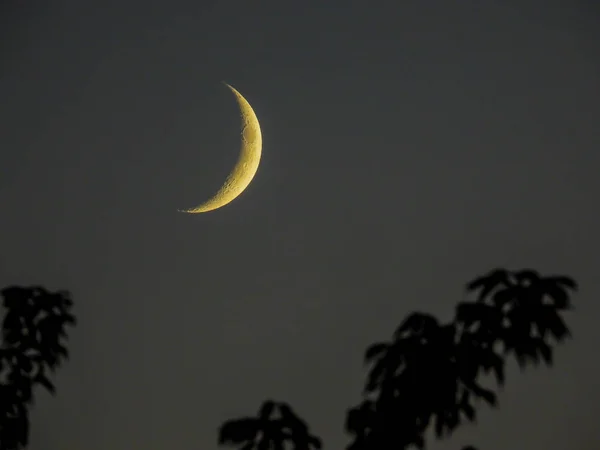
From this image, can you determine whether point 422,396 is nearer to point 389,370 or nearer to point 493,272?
point 389,370

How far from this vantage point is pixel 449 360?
55.9 feet

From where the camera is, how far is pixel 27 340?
2102 centimetres

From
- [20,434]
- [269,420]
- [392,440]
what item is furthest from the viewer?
[20,434]

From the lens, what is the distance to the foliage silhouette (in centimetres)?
1677

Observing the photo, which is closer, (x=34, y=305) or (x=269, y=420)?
(x=269, y=420)

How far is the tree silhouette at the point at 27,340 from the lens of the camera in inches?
792

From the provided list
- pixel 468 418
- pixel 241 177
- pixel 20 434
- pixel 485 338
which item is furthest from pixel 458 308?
pixel 241 177

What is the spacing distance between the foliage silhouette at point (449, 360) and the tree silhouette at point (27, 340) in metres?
5.46

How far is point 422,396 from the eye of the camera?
16891 millimetres

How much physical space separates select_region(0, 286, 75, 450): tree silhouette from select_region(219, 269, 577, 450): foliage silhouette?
546cm

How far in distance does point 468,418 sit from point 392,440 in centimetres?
152

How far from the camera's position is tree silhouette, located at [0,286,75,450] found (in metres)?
20.1

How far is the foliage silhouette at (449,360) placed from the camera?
16.8 meters

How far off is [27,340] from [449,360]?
984 cm
